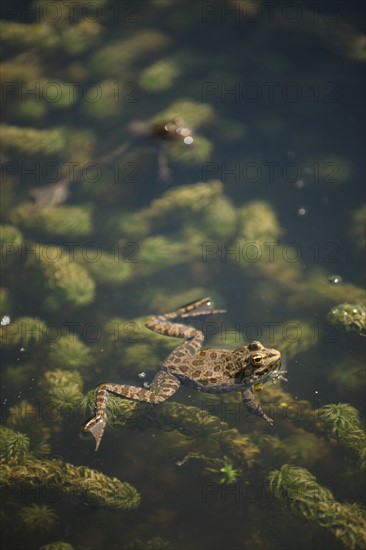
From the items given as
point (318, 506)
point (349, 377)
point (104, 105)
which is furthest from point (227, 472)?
point (104, 105)


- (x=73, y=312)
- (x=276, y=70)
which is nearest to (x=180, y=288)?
(x=73, y=312)

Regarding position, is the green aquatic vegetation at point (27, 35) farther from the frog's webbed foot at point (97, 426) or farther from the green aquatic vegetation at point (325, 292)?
the frog's webbed foot at point (97, 426)

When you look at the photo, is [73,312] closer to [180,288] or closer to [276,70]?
[180,288]

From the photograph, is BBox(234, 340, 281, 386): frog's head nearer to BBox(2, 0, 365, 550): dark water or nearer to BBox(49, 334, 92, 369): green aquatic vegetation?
BBox(2, 0, 365, 550): dark water

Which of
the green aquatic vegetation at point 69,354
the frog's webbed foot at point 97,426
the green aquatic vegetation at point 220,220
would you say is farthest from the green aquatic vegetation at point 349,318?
the green aquatic vegetation at point 69,354

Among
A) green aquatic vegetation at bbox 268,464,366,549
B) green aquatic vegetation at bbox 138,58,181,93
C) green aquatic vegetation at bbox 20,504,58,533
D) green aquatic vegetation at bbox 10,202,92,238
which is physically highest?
green aquatic vegetation at bbox 138,58,181,93

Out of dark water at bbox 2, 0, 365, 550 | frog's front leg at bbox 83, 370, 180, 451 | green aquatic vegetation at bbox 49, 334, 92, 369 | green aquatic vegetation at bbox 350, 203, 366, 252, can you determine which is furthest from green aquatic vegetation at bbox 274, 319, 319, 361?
green aquatic vegetation at bbox 49, 334, 92, 369

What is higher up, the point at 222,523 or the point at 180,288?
the point at 180,288
